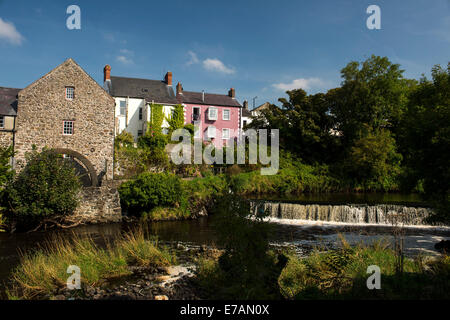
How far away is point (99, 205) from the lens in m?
17.2

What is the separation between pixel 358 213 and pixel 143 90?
91.0 ft

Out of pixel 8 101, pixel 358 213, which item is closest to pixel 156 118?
pixel 8 101

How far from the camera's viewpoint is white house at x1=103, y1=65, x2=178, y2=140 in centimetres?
3344

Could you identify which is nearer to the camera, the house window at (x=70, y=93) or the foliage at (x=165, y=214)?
the foliage at (x=165, y=214)

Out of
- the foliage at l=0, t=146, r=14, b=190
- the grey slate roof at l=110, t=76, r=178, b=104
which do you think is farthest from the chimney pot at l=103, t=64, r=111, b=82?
the foliage at l=0, t=146, r=14, b=190

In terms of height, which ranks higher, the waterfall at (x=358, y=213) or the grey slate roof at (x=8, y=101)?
the grey slate roof at (x=8, y=101)

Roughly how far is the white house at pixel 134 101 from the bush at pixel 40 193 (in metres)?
17.8

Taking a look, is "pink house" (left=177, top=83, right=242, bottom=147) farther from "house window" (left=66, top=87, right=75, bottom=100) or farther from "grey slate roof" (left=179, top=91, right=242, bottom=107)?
"house window" (left=66, top=87, right=75, bottom=100)

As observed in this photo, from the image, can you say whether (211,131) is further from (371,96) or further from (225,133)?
(371,96)

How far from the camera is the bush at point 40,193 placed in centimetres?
1461

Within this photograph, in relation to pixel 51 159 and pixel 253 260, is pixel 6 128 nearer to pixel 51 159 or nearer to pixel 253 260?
pixel 51 159

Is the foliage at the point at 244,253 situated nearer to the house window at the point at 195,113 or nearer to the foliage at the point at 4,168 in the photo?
the foliage at the point at 4,168

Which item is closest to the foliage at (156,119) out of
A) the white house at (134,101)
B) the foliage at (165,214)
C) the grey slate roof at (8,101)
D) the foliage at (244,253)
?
the white house at (134,101)

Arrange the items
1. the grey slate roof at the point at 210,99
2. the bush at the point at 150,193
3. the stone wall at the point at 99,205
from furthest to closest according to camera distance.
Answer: the grey slate roof at the point at 210,99 → the bush at the point at 150,193 → the stone wall at the point at 99,205
